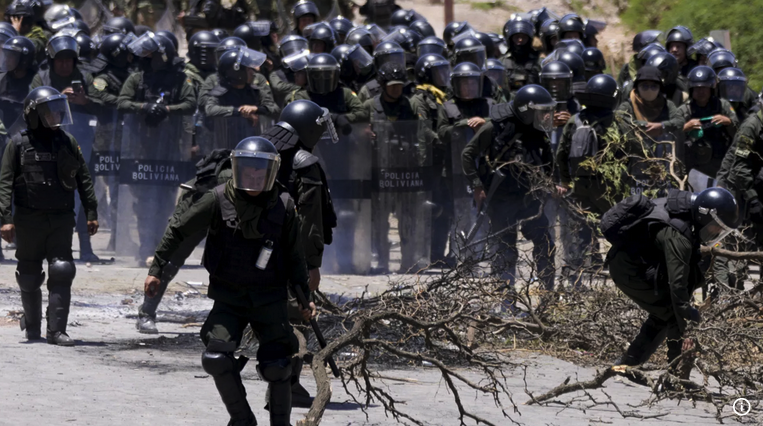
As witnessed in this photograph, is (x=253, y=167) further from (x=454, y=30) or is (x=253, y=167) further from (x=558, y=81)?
(x=454, y=30)

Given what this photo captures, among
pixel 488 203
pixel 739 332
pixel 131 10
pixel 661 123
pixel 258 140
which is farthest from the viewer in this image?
pixel 131 10

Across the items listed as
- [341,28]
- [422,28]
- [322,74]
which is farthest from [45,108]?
[422,28]

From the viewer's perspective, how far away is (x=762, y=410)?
6.21 m

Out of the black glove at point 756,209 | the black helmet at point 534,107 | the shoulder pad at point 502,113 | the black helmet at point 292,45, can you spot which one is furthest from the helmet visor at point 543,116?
the black helmet at point 292,45

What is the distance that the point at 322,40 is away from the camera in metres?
13.2

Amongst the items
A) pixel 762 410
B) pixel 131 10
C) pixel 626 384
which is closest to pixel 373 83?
pixel 626 384

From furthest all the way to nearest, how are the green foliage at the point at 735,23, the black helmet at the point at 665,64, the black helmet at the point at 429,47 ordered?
the green foliage at the point at 735,23, the black helmet at the point at 429,47, the black helmet at the point at 665,64

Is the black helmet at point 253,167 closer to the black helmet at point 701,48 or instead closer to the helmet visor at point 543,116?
the helmet visor at point 543,116

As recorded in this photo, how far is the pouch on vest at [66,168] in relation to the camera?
25.8 ft

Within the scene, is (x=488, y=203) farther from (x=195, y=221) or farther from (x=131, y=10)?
(x=131, y=10)

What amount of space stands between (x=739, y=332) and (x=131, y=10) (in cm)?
1728

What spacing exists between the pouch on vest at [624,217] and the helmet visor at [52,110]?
3.54 metres

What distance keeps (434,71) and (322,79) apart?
1.70m

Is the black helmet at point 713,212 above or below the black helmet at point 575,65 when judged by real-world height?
below
